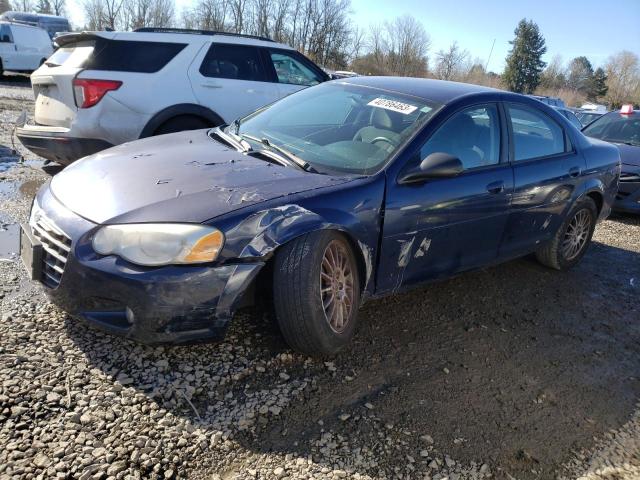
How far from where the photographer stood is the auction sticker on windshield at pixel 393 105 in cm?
346

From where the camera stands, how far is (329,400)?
8.28 ft

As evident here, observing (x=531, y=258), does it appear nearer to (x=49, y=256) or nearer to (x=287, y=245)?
(x=287, y=245)

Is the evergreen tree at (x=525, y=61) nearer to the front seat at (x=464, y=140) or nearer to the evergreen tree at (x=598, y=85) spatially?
the evergreen tree at (x=598, y=85)

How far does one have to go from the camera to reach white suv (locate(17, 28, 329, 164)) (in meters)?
5.05

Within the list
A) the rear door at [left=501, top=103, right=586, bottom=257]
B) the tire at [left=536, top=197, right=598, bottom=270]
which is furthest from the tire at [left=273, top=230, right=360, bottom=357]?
the tire at [left=536, top=197, right=598, bottom=270]

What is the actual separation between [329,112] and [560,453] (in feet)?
8.41

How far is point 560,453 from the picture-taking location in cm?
240

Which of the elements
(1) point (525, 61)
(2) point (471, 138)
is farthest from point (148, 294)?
(1) point (525, 61)

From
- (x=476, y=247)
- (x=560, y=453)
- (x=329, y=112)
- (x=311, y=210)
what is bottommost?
(x=560, y=453)

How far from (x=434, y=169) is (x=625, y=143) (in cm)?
634

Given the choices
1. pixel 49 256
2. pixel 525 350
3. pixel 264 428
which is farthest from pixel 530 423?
pixel 49 256

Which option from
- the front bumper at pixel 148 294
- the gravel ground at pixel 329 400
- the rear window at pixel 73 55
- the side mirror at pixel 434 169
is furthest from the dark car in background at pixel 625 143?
the rear window at pixel 73 55

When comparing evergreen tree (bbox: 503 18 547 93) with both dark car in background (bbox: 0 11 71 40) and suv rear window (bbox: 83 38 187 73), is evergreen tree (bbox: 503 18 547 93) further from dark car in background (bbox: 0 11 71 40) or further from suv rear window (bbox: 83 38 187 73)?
suv rear window (bbox: 83 38 187 73)

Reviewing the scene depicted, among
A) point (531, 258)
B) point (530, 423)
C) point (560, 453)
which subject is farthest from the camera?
point (531, 258)
